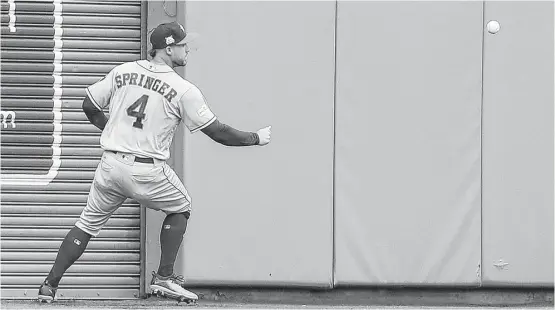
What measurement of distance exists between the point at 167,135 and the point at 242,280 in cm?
210

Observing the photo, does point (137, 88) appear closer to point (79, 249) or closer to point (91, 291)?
point (79, 249)

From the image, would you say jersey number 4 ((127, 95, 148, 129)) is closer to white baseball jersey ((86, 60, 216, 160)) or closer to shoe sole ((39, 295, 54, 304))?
white baseball jersey ((86, 60, 216, 160))

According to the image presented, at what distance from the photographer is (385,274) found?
29.5 ft

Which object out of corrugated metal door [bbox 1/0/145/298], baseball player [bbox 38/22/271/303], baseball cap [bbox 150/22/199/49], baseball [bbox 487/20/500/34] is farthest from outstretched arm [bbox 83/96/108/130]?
baseball [bbox 487/20/500/34]

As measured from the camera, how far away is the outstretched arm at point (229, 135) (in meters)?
7.05

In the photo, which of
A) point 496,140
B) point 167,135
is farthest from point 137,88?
point 496,140

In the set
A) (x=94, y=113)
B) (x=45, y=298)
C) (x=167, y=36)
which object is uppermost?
(x=167, y=36)

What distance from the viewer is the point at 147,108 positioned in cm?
698

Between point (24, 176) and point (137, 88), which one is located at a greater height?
point (137, 88)

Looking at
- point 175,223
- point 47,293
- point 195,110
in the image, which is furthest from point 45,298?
point 195,110

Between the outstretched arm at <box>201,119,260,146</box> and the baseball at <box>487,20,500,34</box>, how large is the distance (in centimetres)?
266

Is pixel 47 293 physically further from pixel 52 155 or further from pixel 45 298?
pixel 52 155

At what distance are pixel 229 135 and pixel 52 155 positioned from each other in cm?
242

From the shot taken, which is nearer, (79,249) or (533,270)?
(79,249)
